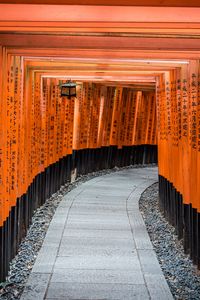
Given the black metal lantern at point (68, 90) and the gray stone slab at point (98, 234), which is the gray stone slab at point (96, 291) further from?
the black metal lantern at point (68, 90)

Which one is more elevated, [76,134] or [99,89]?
[99,89]

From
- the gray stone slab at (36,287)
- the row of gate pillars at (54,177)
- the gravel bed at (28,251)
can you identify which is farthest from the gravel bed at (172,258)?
the row of gate pillars at (54,177)

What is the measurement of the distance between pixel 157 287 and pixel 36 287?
1.61m

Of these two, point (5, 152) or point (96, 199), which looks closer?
point (5, 152)

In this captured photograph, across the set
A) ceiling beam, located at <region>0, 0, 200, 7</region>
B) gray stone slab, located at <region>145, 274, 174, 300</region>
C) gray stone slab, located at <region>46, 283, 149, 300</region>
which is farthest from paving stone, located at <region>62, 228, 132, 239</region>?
ceiling beam, located at <region>0, 0, 200, 7</region>

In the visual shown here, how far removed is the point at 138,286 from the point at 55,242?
289 centimetres

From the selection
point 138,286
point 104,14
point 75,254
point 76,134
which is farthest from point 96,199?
point 104,14

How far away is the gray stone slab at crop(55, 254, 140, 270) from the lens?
27.2ft

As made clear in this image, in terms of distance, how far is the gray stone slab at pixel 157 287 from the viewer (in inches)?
273

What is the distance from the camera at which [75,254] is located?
9.11m

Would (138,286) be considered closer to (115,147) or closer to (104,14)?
(104,14)

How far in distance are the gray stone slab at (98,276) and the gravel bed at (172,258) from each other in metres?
0.51

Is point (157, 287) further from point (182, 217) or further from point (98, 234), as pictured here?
point (98, 234)

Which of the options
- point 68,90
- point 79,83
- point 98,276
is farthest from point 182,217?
point 79,83
